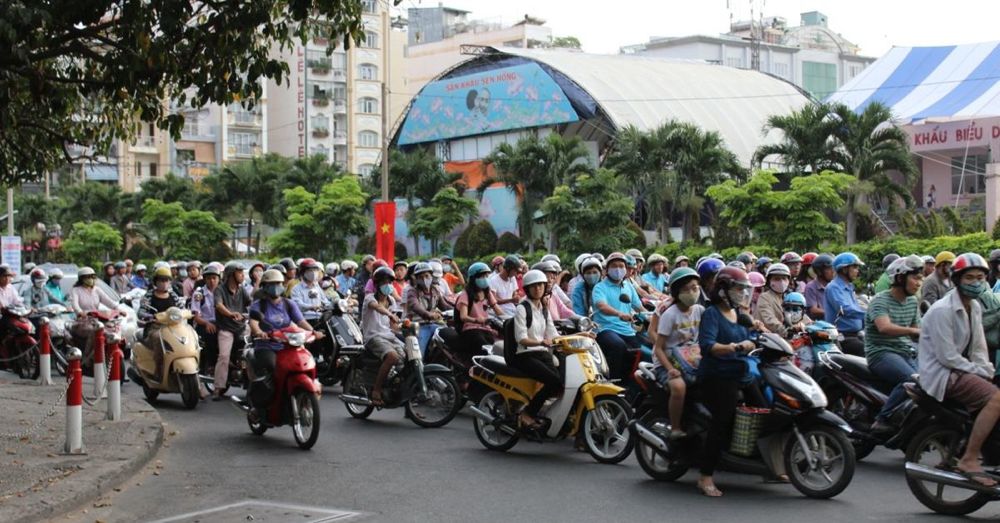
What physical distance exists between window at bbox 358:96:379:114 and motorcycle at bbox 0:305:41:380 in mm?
75362

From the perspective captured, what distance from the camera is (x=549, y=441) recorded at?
12.1m

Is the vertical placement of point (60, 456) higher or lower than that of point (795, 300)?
lower

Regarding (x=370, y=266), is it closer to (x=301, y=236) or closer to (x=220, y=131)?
(x=301, y=236)

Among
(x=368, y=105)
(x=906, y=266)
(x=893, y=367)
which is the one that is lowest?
(x=893, y=367)

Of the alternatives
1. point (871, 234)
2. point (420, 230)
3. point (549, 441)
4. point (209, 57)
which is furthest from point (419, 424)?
point (420, 230)

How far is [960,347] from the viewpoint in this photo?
8469 mm

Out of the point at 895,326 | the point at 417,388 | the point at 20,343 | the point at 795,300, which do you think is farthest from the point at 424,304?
the point at 20,343

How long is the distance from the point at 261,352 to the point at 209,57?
3.33 meters

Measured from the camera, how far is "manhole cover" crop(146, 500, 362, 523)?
8.70m

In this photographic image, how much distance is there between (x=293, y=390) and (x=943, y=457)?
6083 millimetres

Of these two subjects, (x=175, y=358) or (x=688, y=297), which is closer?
(x=688, y=297)

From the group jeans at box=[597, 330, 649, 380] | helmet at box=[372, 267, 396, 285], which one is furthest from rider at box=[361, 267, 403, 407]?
jeans at box=[597, 330, 649, 380]

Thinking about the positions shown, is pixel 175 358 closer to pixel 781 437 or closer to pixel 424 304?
pixel 424 304

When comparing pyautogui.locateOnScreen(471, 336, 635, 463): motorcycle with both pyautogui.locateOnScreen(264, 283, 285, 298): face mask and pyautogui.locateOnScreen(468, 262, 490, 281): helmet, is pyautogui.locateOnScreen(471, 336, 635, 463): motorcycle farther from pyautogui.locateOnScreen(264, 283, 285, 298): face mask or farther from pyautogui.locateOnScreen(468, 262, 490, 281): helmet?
pyautogui.locateOnScreen(264, 283, 285, 298): face mask
